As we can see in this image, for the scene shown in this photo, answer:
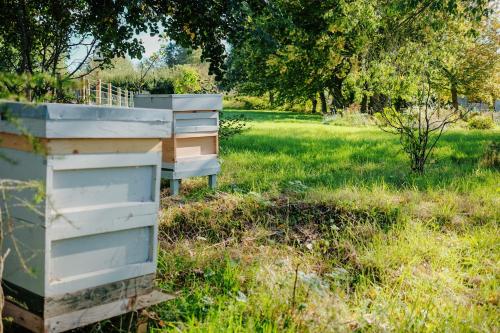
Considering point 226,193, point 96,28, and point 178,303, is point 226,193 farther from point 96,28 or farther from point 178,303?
point 96,28

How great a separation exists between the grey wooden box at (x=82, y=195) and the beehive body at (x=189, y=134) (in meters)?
2.93

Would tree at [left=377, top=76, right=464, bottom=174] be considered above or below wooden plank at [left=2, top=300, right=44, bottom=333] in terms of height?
above

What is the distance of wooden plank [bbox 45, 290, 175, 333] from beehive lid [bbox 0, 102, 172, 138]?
31.0 inches

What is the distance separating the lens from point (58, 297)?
2311mm

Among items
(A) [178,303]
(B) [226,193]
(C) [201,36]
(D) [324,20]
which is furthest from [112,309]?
(D) [324,20]

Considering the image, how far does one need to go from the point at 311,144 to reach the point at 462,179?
15.5 ft

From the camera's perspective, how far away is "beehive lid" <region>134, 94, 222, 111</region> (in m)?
5.45

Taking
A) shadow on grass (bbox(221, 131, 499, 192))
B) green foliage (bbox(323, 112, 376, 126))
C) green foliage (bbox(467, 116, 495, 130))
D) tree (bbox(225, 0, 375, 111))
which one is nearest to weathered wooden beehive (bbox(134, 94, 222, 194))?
shadow on grass (bbox(221, 131, 499, 192))

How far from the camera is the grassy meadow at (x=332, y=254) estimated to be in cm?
285

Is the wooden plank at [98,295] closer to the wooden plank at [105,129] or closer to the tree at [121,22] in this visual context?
the wooden plank at [105,129]

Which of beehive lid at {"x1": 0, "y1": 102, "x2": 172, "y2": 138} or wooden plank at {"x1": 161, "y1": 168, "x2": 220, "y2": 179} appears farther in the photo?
wooden plank at {"x1": 161, "y1": 168, "x2": 220, "y2": 179}

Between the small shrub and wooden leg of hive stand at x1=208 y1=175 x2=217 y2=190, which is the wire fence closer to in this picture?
wooden leg of hive stand at x1=208 y1=175 x2=217 y2=190

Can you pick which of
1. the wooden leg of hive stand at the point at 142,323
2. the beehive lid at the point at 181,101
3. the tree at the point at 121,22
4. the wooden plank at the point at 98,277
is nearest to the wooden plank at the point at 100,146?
the wooden plank at the point at 98,277

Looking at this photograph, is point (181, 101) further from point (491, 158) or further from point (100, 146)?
point (491, 158)
